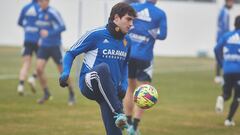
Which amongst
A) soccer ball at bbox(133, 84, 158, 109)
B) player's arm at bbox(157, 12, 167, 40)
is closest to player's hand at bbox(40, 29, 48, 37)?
player's arm at bbox(157, 12, 167, 40)

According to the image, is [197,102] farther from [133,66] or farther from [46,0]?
[133,66]

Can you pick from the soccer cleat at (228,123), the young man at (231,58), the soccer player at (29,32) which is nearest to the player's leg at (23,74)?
the soccer player at (29,32)

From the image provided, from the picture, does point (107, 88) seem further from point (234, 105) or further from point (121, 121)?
point (234, 105)

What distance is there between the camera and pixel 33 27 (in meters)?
19.5

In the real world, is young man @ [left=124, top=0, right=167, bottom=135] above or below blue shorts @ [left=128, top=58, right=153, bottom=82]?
above

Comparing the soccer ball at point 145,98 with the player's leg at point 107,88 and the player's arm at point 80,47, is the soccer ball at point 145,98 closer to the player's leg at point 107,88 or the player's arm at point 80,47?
the player's leg at point 107,88

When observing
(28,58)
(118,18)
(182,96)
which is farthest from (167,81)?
(118,18)

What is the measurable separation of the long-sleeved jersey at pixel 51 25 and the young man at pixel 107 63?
7.90 m

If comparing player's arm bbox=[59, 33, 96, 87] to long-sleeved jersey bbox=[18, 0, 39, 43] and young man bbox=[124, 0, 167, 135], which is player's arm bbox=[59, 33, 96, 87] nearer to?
young man bbox=[124, 0, 167, 135]

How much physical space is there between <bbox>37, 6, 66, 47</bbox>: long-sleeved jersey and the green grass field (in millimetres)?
1411

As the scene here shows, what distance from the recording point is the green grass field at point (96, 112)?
1456cm

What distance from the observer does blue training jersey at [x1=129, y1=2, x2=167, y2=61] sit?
14.0 m

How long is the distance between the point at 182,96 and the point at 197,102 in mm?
1166

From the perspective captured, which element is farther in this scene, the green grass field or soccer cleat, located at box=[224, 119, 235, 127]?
soccer cleat, located at box=[224, 119, 235, 127]
